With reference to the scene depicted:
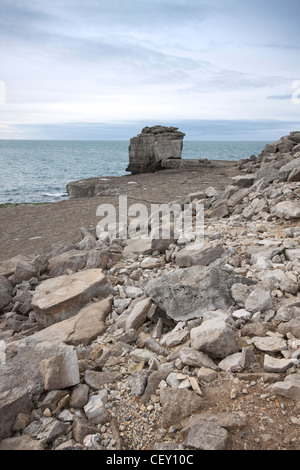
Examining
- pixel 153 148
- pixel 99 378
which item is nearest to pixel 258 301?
pixel 99 378

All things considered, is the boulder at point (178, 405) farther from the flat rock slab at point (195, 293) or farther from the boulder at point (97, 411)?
the flat rock slab at point (195, 293)

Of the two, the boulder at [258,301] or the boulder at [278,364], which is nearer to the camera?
the boulder at [278,364]

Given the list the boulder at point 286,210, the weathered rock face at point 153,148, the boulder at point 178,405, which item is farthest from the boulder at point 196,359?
the weathered rock face at point 153,148

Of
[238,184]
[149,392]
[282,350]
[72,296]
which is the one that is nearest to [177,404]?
[149,392]

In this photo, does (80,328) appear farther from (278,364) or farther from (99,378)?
(278,364)

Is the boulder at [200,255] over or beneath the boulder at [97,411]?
over

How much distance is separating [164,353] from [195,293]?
Answer: 0.85 m

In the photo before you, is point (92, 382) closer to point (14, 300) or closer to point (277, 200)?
point (14, 300)

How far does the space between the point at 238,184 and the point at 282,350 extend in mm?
8548

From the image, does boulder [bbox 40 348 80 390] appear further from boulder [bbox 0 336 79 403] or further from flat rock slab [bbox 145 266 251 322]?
flat rock slab [bbox 145 266 251 322]

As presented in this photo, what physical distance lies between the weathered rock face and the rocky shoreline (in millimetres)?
20560

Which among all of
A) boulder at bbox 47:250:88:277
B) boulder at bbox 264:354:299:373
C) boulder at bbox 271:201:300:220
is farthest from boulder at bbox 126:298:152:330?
boulder at bbox 271:201:300:220

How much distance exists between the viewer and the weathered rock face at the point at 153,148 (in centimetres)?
2609

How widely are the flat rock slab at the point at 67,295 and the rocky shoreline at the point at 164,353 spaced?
0.02 m
